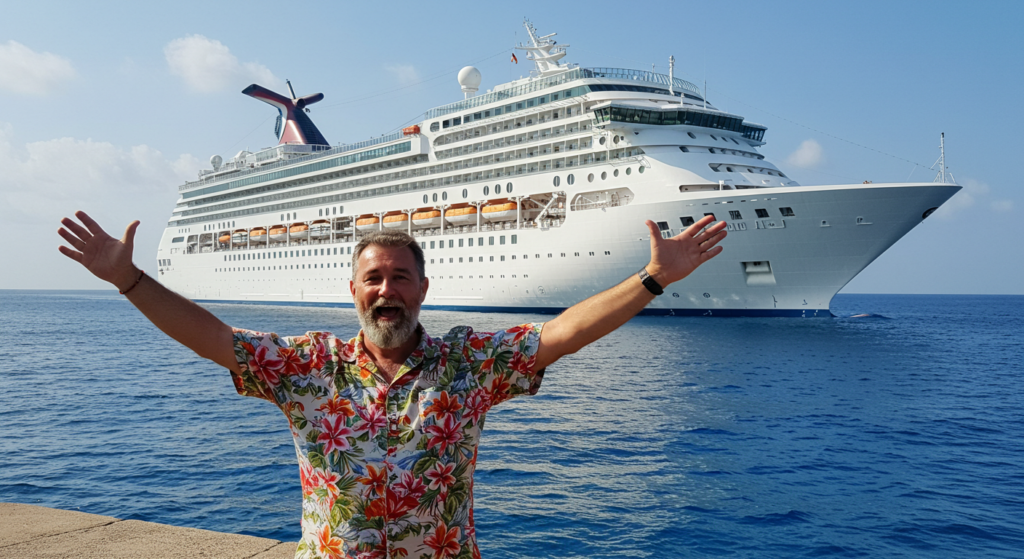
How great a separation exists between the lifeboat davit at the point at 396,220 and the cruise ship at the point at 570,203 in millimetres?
96

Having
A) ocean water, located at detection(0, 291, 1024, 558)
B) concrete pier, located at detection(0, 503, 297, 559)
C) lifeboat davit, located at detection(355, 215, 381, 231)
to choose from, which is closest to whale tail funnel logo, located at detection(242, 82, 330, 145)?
lifeboat davit, located at detection(355, 215, 381, 231)

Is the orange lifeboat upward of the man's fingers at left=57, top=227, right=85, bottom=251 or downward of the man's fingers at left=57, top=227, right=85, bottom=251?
upward

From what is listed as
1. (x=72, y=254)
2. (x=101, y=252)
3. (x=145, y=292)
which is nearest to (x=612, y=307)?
(x=145, y=292)

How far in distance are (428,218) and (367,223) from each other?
6.41 m

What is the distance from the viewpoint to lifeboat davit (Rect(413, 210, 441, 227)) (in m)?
44.6

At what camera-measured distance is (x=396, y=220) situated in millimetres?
46844

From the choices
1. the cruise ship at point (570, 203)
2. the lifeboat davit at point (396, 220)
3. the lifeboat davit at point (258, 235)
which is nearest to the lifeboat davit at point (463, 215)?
the cruise ship at point (570, 203)

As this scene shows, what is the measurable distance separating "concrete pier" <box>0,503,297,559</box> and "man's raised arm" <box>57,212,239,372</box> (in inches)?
86.8

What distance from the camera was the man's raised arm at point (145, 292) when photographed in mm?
2174

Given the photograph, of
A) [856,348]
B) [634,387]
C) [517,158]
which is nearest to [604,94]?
[517,158]

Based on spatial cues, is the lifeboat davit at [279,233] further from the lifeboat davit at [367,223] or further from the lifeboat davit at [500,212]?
the lifeboat davit at [500,212]

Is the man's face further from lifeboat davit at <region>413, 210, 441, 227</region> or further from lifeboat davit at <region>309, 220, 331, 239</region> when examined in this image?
lifeboat davit at <region>309, 220, 331, 239</region>

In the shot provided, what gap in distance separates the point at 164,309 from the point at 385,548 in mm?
1042

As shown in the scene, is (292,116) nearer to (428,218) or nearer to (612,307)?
(428,218)
